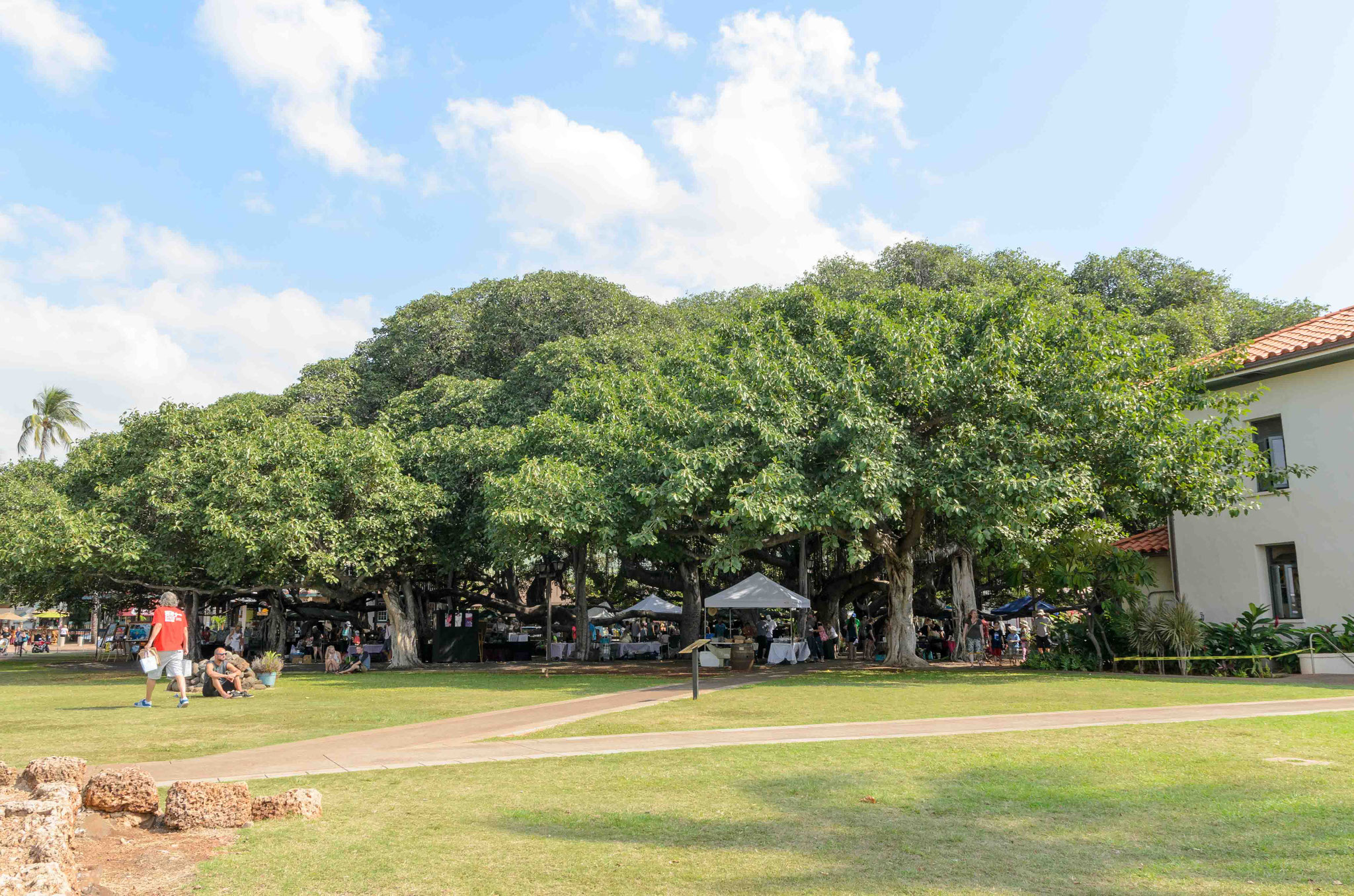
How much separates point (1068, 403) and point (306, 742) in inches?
591

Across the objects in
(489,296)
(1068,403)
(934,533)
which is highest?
(489,296)

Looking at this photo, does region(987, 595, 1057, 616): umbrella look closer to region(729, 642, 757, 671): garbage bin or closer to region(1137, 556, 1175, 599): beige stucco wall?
region(1137, 556, 1175, 599): beige stucco wall

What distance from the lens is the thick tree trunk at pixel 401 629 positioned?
93.6 ft

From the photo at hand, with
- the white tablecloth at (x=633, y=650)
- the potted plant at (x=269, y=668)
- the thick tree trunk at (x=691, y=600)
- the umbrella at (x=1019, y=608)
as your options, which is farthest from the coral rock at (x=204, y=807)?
the umbrella at (x=1019, y=608)

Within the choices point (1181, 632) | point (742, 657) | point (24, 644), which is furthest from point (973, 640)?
point (24, 644)

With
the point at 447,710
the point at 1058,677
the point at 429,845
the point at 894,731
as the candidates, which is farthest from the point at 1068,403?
the point at 429,845

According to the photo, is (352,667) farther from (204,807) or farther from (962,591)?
(204,807)

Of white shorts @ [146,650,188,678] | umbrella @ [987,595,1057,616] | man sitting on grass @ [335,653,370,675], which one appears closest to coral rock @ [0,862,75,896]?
white shorts @ [146,650,188,678]

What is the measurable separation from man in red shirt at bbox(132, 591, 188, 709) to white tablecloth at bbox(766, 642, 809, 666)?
50.4ft

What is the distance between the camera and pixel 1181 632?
20.0 m

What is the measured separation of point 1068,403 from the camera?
18750 millimetres

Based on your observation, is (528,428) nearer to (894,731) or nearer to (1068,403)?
(1068,403)

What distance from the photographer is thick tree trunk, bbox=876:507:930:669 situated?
23.0m

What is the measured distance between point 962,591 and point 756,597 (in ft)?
26.1
